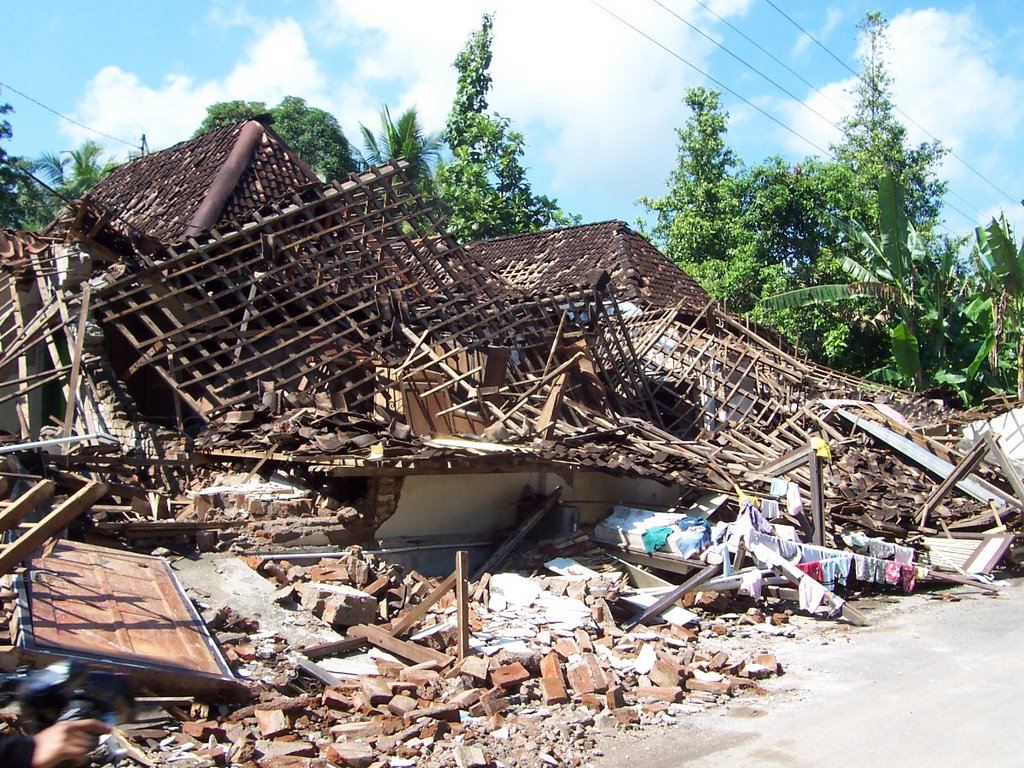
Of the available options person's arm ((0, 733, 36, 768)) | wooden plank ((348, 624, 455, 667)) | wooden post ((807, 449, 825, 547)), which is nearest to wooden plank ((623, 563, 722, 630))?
wooden post ((807, 449, 825, 547))

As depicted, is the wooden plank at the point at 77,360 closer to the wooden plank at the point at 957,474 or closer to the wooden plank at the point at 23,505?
the wooden plank at the point at 23,505

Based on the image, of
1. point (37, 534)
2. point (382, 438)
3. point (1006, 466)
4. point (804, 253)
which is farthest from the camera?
point (804, 253)

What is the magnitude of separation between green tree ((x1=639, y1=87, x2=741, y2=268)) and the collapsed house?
1066 cm

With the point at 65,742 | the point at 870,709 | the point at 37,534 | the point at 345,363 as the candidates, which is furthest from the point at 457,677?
the point at 345,363

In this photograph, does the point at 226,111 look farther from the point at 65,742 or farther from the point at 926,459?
the point at 65,742

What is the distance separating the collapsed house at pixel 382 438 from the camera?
29.5 feet

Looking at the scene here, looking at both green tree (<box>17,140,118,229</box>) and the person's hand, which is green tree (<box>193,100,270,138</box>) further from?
the person's hand

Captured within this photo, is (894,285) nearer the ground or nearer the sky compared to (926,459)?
nearer the sky

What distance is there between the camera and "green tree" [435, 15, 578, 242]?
1316 inches

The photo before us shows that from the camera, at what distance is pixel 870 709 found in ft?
25.7

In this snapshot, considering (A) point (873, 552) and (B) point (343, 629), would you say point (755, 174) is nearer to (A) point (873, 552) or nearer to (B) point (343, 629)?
(A) point (873, 552)

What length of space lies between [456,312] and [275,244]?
3.26m

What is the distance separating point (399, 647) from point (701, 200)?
2510 cm

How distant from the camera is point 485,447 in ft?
42.5
